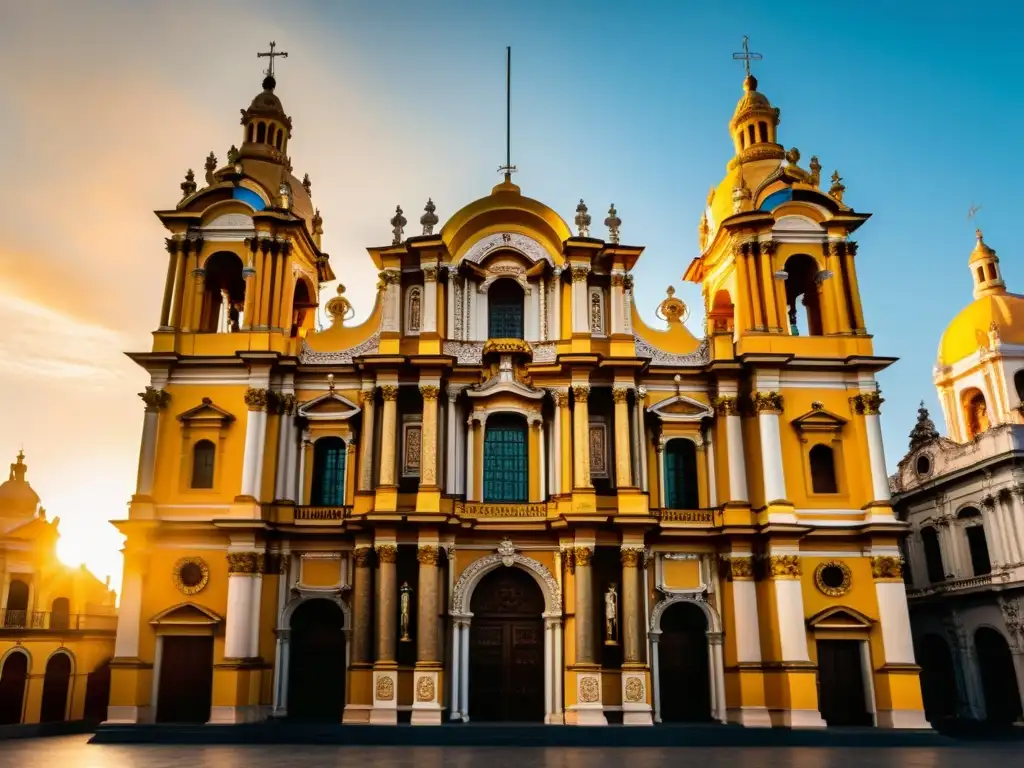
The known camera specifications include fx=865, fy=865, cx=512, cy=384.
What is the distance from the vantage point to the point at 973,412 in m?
36.8

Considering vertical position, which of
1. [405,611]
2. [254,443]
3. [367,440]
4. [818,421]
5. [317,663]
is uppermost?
[818,421]

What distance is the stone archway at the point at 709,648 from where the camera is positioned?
23453mm

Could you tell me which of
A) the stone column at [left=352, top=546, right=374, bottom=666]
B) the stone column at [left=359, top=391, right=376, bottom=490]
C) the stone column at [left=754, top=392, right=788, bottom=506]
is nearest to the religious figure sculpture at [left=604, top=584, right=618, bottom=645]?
the stone column at [left=754, top=392, right=788, bottom=506]

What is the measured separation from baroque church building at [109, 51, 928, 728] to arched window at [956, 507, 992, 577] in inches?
348

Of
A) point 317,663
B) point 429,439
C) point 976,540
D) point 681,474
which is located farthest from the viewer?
point 976,540

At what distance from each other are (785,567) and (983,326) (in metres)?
19.0

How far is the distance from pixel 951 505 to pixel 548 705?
1812 cm

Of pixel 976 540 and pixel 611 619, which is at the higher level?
pixel 976 540

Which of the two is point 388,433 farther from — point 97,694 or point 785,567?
point 97,694

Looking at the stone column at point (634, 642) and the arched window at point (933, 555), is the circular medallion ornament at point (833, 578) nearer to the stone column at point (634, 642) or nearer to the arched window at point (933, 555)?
the stone column at point (634, 642)

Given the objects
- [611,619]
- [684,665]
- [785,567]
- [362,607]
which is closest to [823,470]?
[785,567]

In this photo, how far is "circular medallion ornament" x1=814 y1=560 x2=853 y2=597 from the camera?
23859 mm

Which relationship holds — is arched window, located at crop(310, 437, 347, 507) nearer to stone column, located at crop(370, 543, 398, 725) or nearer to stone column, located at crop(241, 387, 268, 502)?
stone column, located at crop(241, 387, 268, 502)

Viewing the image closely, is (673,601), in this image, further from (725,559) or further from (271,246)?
(271,246)
